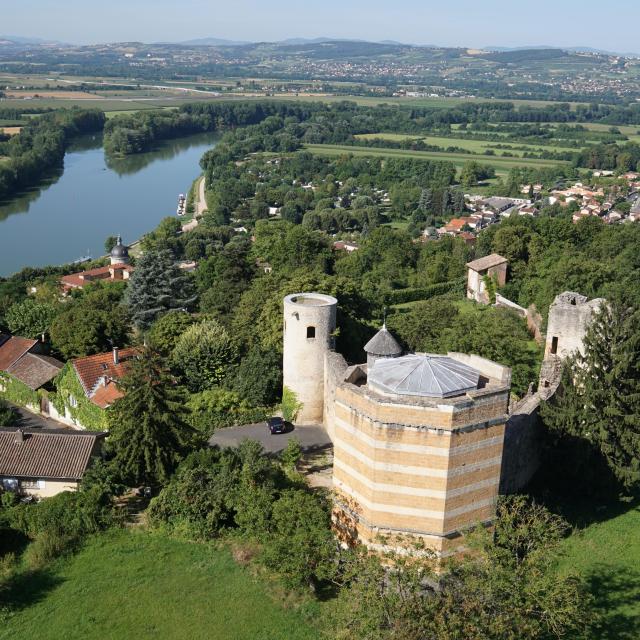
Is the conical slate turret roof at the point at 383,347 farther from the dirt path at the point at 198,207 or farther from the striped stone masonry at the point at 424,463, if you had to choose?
the dirt path at the point at 198,207

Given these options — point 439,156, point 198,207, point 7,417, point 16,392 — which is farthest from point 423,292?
point 439,156

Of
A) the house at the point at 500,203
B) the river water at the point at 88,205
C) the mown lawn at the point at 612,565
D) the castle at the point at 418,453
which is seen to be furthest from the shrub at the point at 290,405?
the house at the point at 500,203

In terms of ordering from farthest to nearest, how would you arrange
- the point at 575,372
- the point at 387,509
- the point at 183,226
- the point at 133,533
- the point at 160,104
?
the point at 160,104 < the point at 183,226 < the point at 575,372 < the point at 133,533 < the point at 387,509

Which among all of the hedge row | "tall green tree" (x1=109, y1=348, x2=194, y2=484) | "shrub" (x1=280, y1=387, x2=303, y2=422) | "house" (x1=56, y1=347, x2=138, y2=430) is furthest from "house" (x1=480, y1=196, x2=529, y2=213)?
"tall green tree" (x1=109, y1=348, x2=194, y2=484)

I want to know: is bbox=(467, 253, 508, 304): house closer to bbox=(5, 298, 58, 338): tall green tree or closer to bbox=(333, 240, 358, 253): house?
bbox=(333, 240, 358, 253): house

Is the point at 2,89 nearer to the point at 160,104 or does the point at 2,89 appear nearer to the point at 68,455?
the point at 160,104

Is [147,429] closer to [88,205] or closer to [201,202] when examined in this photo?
[88,205]

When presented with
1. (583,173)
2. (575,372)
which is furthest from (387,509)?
(583,173)
